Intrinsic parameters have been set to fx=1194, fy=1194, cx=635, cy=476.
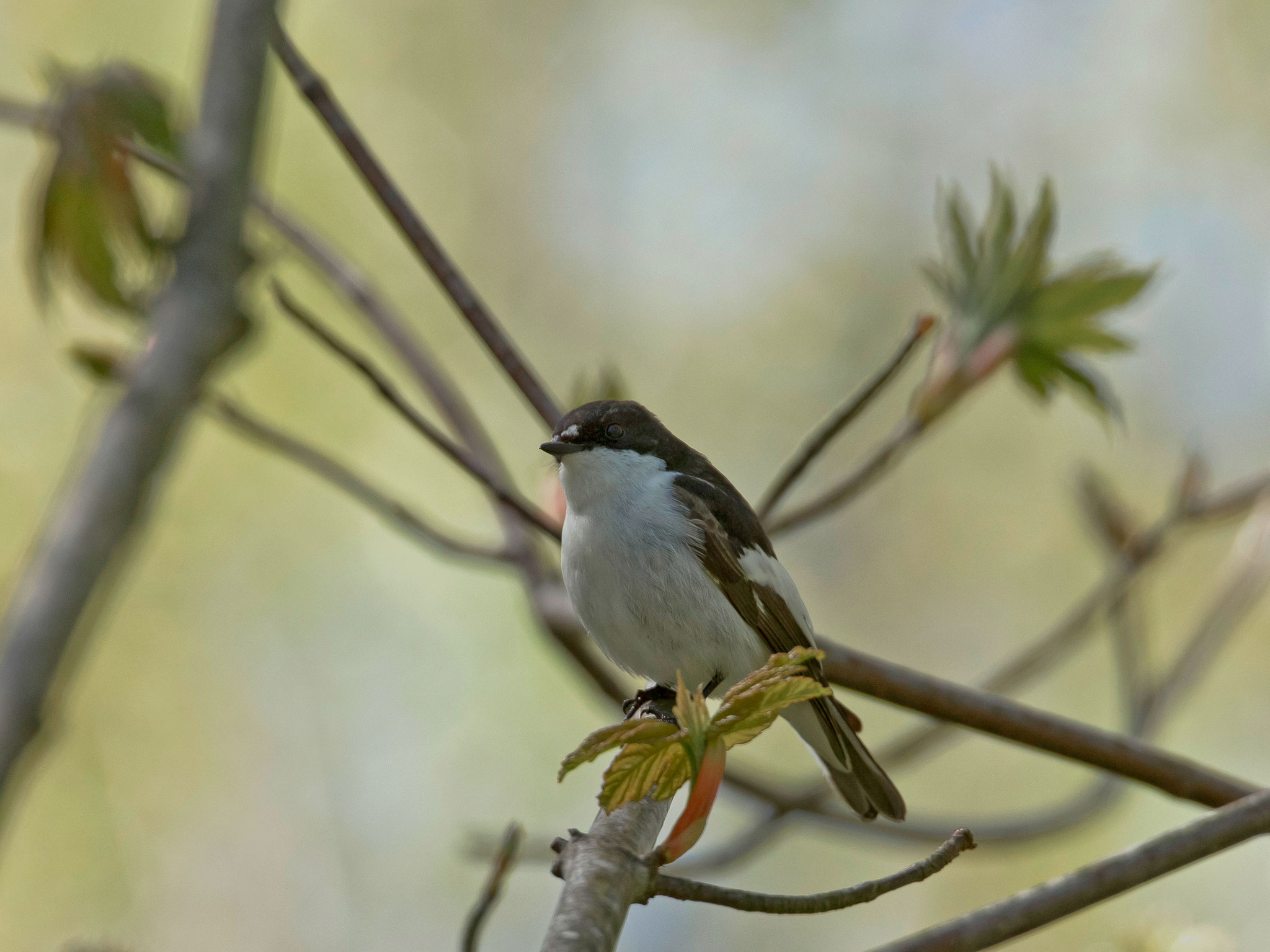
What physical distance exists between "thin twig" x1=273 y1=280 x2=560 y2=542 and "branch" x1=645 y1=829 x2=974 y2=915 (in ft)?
4.21

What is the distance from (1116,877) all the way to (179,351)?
3.88 feet

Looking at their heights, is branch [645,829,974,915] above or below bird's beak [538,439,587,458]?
below

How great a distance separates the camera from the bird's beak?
10.1 ft

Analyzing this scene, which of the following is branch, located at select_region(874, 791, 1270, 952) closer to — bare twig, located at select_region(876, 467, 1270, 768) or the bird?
the bird

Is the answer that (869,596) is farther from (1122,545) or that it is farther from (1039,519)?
(1122,545)

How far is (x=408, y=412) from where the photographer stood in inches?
93.3

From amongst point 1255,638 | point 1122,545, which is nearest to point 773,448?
point 1255,638

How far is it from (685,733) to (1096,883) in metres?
0.52

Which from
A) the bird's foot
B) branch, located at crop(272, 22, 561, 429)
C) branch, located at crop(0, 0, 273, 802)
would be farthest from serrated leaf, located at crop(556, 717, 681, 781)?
the bird's foot

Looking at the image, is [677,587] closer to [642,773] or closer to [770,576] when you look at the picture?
[770,576]

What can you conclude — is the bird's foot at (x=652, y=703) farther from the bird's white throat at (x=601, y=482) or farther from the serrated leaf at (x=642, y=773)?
the serrated leaf at (x=642, y=773)

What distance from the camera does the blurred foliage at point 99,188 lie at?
1.76 meters

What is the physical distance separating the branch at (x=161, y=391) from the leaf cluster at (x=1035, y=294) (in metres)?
1.96

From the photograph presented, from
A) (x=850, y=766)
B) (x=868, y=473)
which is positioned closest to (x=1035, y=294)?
(x=868, y=473)
